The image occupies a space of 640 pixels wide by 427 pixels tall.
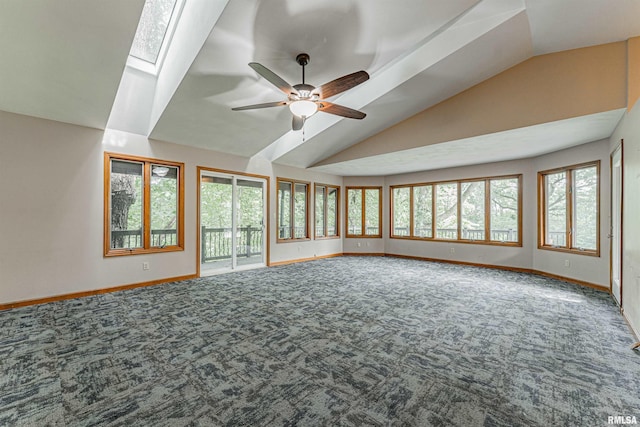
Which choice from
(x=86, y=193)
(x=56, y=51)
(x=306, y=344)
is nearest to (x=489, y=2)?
(x=306, y=344)

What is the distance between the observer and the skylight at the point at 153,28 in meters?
3.42

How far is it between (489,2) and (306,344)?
395 cm

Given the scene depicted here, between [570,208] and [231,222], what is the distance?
6753 millimetres

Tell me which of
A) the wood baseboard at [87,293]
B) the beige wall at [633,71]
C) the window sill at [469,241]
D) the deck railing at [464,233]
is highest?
the beige wall at [633,71]

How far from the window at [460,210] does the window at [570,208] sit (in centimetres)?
52

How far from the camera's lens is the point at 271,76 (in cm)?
268

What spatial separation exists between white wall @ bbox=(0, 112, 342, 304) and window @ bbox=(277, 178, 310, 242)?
9.56 ft

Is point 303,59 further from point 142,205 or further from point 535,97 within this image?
point 142,205

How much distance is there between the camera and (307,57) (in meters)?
3.34

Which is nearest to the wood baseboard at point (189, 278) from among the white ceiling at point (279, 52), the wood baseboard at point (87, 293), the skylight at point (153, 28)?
the wood baseboard at point (87, 293)

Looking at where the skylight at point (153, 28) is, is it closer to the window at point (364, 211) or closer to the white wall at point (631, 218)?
the white wall at point (631, 218)

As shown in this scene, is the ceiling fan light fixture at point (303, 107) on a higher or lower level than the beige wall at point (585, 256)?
higher

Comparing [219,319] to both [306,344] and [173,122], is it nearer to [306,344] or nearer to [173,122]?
[306,344]

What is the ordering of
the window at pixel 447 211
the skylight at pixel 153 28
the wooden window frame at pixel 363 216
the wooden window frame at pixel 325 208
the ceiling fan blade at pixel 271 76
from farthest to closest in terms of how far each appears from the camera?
1. the wooden window frame at pixel 363 216
2. the wooden window frame at pixel 325 208
3. the window at pixel 447 211
4. the skylight at pixel 153 28
5. the ceiling fan blade at pixel 271 76
